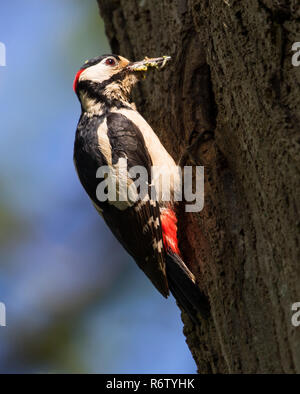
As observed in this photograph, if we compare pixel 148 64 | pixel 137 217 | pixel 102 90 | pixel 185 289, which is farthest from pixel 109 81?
pixel 185 289

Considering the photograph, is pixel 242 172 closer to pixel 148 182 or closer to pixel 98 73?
pixel 148 182

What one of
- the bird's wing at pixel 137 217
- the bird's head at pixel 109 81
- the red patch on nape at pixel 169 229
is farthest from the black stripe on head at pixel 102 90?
the red patch on nape at pixel 169 229

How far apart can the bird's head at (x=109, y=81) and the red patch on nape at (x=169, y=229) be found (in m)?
0.97

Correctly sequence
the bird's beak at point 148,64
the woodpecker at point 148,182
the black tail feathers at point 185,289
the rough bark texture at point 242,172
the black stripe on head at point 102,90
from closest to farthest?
the rough bark texture at point 242,172 < the black tail feathers at point 185,289 < the woodpecker at point 148,182 < the bird's beak at point 148,64 < the black stripe on head at point 102,90

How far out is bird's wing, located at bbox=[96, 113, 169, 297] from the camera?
3623 millimetres

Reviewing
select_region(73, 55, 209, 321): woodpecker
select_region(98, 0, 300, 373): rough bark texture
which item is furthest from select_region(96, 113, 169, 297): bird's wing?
select_region(98, 0, 300, 373): rough bark texture

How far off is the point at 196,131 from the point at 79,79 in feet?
4.50

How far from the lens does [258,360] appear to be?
2.55m

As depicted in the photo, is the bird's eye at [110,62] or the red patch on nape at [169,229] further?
the bird's eye at [110,62]

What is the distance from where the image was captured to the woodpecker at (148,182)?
359 cm

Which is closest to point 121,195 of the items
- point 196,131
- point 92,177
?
point 92,177

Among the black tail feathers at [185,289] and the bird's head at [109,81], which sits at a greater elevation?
the bird's head at [109,81]

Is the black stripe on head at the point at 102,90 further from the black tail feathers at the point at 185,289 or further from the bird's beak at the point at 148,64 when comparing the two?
the black tail feathers at the point at 185,289

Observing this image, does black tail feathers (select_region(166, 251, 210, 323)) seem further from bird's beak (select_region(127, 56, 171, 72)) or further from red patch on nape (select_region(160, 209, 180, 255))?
bird's beak (select_region(127, 56, 171, 72))
